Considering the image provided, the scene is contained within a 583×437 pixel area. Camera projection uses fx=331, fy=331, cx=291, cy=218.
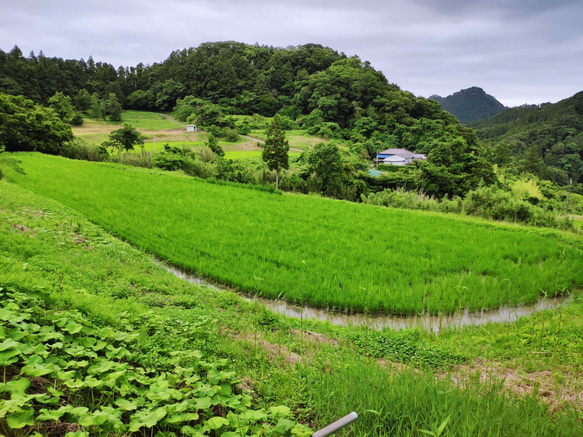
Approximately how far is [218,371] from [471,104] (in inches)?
7211

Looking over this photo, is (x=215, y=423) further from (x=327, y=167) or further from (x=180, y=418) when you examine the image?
(x=327, y=167)

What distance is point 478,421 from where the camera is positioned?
6.19ft

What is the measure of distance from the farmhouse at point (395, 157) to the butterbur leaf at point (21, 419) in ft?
136

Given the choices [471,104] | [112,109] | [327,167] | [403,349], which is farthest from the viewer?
[471,104]

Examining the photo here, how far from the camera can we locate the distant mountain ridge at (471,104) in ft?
482

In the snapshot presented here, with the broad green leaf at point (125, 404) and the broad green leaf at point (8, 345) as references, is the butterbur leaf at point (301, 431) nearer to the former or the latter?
the broad green leaf at point (125, 404)

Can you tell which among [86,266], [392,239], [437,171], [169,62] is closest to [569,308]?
[392,239]

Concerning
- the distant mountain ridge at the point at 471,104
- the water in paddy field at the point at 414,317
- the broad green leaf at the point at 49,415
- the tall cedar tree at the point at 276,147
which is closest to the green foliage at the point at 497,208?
the tall cedar tree at the point at 276,147

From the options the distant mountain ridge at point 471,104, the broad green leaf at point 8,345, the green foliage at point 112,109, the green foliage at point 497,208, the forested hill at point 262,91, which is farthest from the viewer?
the distant mountain ridge at point 471,104

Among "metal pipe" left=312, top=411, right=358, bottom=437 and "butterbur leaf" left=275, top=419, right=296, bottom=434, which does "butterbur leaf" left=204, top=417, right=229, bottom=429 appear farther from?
"metal pipe" left=312, top=411, right=358, bottom=437

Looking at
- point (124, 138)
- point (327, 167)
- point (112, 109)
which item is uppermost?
point (112, 109)

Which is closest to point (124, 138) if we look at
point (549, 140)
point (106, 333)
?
point (106, 333)

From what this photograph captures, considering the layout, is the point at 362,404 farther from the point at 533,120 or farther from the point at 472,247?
the point at 533,120

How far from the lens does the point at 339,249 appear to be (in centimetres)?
694
